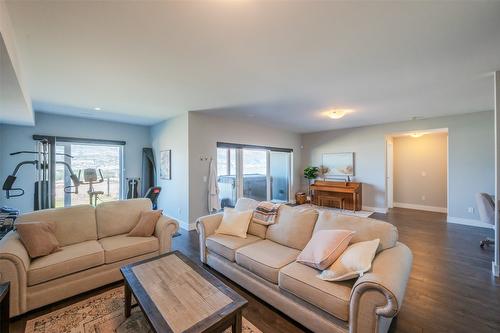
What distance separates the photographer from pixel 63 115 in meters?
4.91

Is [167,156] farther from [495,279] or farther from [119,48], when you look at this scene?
[495,279]

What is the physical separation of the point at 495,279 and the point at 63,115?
837 cm

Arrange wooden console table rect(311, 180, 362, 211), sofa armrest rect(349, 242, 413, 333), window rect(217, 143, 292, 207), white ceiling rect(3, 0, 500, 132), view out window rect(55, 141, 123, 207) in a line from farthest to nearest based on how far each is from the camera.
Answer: wooden console table rect(311, 180, 362, 211) → window rect(217, 143, 292, 207) → view out window rect(55, 141, 123, 207) → white ceiling rect(3, 0, 500, 132) → sofa armrest rect(349, 242, 413, 333)

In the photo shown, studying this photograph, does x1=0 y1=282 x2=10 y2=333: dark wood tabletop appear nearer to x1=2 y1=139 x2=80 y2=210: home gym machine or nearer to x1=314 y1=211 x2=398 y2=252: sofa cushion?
x1=314 y1=211 x2=398 y2=252: sofa cushion

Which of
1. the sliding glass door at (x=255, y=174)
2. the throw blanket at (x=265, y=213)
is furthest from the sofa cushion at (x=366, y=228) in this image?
the sliding glass door at (x=255, y=174)

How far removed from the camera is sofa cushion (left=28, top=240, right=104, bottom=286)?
1.98 m

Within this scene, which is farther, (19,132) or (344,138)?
(344,138)

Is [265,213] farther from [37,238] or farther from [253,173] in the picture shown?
[253,173]

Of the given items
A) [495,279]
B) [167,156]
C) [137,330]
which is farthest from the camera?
[167,156]

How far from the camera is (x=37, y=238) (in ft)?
7.20

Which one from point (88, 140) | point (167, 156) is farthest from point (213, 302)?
point (88, 140)

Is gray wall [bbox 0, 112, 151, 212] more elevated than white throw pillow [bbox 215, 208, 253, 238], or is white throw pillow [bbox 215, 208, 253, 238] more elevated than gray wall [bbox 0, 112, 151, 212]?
gray wall [bbox 0, 112, 151, 212]

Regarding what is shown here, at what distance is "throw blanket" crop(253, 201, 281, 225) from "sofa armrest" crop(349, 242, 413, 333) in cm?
135

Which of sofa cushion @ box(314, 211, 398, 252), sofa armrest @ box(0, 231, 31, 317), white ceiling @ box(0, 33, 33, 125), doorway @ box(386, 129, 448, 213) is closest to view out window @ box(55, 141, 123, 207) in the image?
white ceiling @ box(0, 33, 33, 125)
